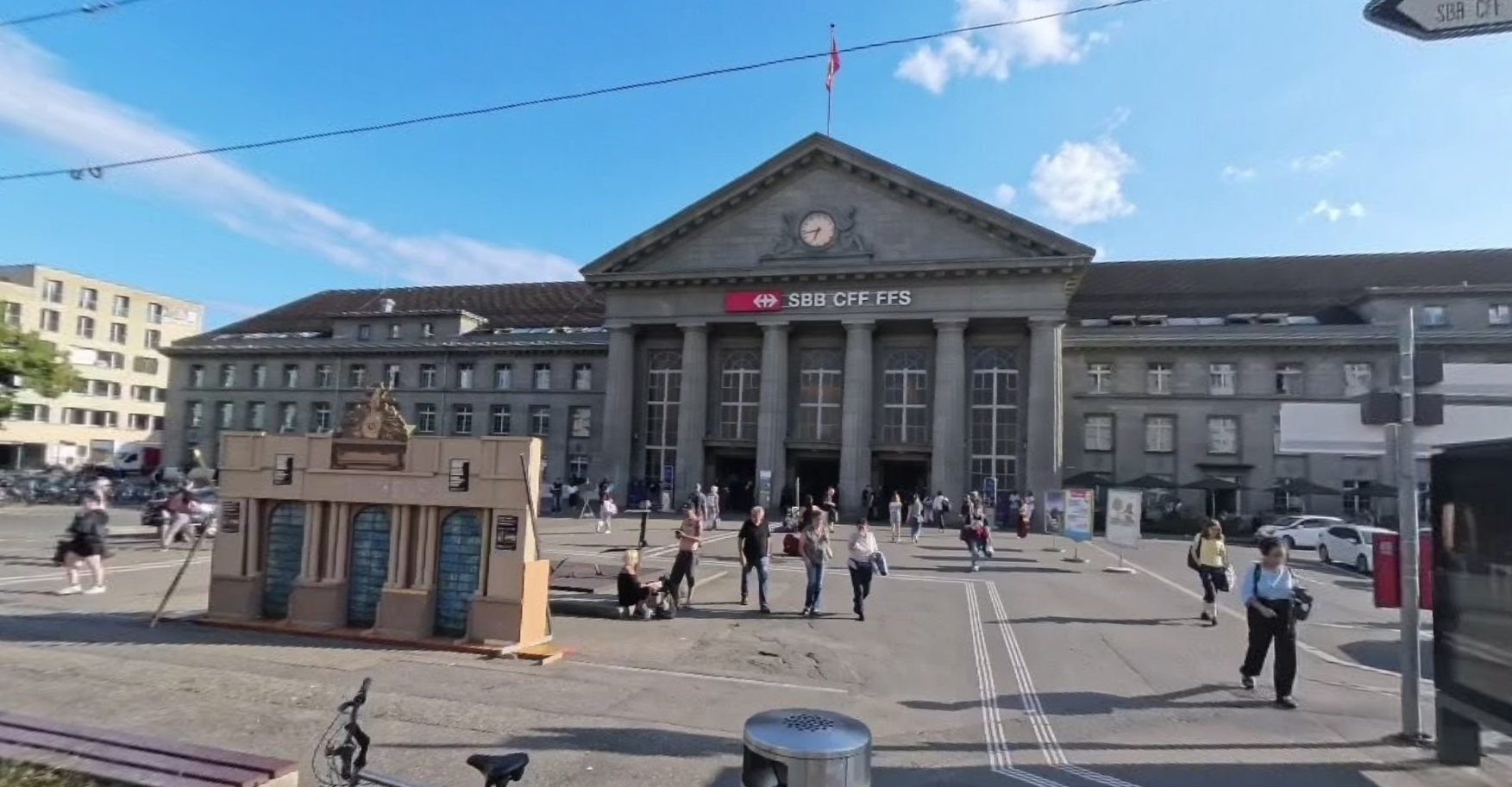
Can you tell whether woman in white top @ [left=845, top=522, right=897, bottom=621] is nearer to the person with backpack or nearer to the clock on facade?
the person with backpack

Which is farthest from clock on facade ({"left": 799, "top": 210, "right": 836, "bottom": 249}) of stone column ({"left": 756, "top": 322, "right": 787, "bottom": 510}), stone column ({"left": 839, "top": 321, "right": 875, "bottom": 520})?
stone column ({"left": 839, "top": 321, "right": 875, "bottom": 520})

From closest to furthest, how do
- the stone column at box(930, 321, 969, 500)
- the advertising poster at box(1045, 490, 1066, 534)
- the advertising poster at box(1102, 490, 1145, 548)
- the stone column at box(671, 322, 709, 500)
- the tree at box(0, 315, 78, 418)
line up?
the advertising poster at box(1102, 490, 1145, 548), the advertising poster at box(1045, 490, 1066, 534), the tree at box(0, 315, 78, 418), the stone column at box(930, 321, 969, 500), the stone column at box(671, 322, 709, 500)

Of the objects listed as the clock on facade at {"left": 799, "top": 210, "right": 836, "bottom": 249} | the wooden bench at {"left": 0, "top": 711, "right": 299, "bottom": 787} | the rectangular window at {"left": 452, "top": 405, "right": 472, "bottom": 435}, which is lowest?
the wooden bench at {"left": 0, "top": 711, "right": 299, "bottom": 787}

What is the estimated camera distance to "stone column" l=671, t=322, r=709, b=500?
43875 mm

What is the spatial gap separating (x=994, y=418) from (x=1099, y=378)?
843 centimetres

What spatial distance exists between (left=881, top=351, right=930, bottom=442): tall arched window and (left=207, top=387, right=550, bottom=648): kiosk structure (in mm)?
33514

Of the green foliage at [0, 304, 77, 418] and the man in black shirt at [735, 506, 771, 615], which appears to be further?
the green foliage at [0, 304, 77, 418]

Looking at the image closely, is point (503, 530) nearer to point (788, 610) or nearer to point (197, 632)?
point (197, 632)

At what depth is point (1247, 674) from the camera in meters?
9.34

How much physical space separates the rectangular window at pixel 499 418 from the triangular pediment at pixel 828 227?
43.9ft

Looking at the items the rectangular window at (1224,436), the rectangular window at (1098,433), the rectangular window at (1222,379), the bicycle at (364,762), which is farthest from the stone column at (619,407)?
the bicycle at (364,762)

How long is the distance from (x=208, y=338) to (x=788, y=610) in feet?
219

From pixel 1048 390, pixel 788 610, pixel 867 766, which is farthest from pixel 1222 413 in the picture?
pixel 867 766

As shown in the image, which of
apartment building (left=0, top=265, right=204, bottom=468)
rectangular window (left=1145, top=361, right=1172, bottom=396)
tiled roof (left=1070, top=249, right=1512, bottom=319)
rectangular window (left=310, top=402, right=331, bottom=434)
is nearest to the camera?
rectangular window (left=1145, top=361, right=1172, bottom=396)
